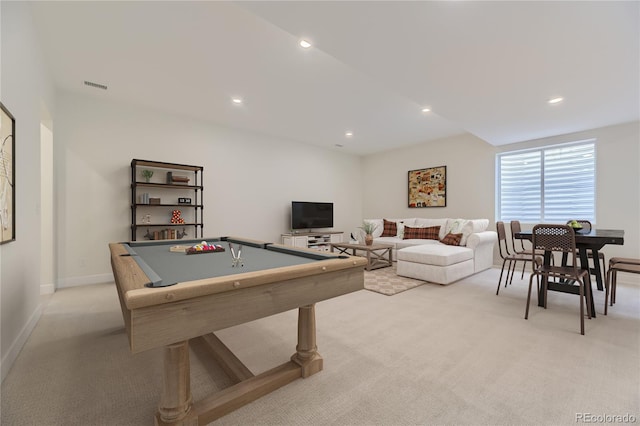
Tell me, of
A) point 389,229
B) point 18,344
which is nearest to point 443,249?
point 389,229

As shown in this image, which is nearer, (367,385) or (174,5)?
(367,385)

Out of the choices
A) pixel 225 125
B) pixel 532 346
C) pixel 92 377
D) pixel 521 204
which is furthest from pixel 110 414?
pixel 521 204

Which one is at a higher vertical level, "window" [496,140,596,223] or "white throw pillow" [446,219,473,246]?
"window" [496,140,596,223]

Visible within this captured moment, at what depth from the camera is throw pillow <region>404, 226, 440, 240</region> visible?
18.1 feet

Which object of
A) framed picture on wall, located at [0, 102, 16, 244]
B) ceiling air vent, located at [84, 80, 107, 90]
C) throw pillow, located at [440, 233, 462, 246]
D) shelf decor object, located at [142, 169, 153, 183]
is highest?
ceiling air vent, located at [84, 80, 107, 90]

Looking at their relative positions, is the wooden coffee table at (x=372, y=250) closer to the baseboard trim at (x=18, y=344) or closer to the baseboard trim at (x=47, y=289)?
the baseboard trim at (x=18, y=344)

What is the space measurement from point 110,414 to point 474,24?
10.5ft

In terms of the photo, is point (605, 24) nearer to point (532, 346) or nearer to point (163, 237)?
point (532, 346)

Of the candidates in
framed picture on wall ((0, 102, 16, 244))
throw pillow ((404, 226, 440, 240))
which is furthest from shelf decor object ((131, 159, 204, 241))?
throw pillow ((404, 226, 440, 240))

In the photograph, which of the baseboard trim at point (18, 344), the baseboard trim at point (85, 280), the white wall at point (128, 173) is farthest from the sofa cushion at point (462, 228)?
the baseboard trim at point (85, 280)

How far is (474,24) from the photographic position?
195 centimetres

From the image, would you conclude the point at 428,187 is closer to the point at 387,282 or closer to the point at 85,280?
the point at 387,282

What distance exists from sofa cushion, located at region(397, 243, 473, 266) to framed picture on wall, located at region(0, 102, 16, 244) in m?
4.18

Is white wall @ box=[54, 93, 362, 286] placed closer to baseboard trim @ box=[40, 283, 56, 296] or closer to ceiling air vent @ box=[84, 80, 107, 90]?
baseboard trim @ box=[40, 283, 56, 296]
